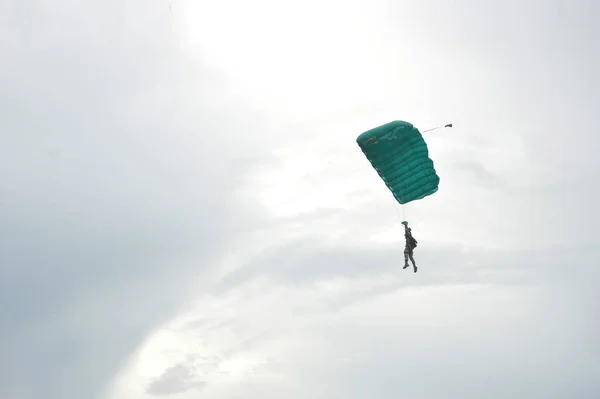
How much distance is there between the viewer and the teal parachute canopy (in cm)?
4769

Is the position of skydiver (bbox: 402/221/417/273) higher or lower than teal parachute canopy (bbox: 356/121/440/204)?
lower

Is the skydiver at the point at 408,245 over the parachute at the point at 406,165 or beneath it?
beneath

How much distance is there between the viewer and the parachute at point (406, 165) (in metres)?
47.7

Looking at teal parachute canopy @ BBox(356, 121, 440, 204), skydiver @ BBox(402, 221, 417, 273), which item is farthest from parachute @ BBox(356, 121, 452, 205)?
skydiver @ BBox(402, 221, 417, 273)

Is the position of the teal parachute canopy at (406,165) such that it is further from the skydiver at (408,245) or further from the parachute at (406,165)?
the skydiver at (408,245)

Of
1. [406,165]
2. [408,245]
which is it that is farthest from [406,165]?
[408,245]

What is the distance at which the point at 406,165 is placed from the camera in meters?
48.6

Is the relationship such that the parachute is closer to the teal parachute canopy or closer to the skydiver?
the teal parachute canopy

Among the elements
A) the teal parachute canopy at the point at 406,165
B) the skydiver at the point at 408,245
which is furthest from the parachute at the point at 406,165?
the skydiver at the point at 408,245

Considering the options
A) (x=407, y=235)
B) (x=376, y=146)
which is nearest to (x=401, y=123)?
(x=376, y=146)

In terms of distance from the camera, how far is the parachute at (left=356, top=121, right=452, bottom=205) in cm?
4769

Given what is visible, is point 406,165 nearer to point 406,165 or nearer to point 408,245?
point 406,165

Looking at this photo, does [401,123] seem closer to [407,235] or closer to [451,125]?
[451,125]

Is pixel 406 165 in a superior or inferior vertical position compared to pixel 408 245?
superior
